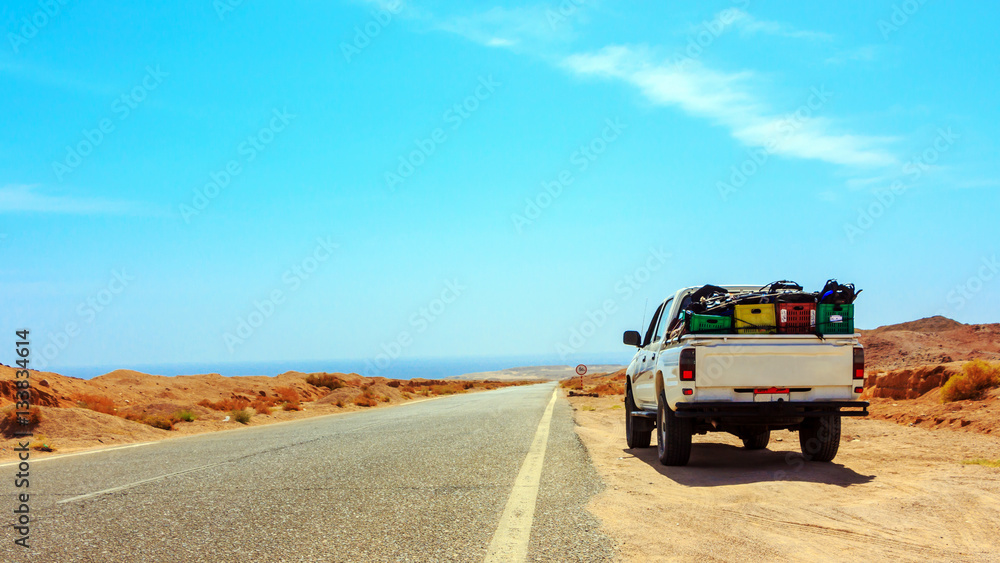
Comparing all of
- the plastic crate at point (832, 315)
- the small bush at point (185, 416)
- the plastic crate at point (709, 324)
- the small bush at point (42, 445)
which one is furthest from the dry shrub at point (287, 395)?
the plastic crate at point (832, 315)

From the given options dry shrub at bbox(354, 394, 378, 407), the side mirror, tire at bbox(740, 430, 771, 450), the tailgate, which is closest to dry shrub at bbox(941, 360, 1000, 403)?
tire at bbox(740, 430, 771, 450)

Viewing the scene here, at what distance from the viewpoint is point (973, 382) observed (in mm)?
16312

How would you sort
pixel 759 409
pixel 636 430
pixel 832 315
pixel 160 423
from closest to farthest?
pixel 759 409 < pixel 832 315 < pixel 636 430 < pixel 160 423

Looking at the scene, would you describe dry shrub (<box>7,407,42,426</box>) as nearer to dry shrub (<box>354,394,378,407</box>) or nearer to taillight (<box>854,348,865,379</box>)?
taillight (<box>854,348,865,379</box>)

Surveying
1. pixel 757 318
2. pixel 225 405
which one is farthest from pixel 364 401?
pixel 757 318

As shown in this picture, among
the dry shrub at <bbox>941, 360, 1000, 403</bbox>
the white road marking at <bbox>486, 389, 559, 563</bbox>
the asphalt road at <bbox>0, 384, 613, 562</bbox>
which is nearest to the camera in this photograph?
the white road marking at <bbox>486, 389, 559, 563</bbox>

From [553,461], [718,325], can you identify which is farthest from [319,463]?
[718,325]

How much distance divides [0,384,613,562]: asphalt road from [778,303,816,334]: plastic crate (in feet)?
10.4

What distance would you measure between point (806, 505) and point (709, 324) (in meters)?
2.90

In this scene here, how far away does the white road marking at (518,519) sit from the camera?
5.16 metres

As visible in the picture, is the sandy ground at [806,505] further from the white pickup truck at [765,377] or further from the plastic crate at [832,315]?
the plastic crate at [832,315]

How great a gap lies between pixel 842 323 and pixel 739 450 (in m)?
3.73

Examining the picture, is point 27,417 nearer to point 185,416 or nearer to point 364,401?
point 185,416

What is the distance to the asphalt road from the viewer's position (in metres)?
5.40
